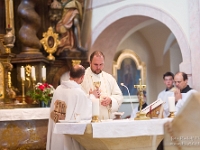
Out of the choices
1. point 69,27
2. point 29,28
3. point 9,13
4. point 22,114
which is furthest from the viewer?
point 69,27

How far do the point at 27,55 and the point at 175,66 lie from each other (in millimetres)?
5739

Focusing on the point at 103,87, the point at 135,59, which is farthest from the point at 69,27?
the point at 135,59

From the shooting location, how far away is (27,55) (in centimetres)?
819

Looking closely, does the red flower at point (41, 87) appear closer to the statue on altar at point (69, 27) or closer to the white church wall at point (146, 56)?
the statue on altar at point (69, 27)

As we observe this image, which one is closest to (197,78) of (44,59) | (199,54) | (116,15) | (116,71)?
(199,54)

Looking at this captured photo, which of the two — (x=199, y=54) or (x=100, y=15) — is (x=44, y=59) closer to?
(x=100, y=15)

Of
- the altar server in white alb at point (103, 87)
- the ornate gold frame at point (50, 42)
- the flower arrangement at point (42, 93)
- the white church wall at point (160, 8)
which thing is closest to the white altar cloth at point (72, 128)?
the altar server in white alb at point (103, 87)

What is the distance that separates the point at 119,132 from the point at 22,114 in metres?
2.85

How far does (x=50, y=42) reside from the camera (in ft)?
28.7

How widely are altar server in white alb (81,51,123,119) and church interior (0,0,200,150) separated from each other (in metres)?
1.38

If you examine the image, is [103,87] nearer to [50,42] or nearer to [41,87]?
[41,87]

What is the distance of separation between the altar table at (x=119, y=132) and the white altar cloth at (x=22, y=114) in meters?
2.20

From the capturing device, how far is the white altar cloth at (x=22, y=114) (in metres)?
6.12

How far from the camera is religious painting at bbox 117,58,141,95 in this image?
1184cm
